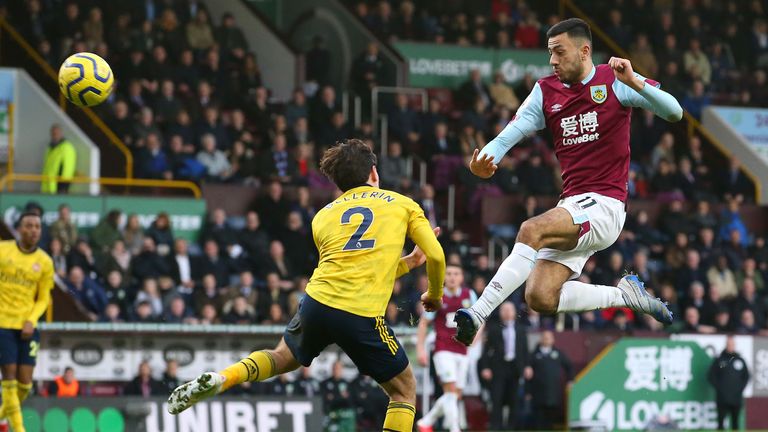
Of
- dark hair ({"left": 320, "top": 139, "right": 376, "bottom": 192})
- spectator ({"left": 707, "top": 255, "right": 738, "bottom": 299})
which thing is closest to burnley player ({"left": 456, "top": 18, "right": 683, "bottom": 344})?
dark hair ({"left": 320, "top": 139, "right": 376, "bottom": 192})

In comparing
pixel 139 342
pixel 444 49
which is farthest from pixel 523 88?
pixel 139 342

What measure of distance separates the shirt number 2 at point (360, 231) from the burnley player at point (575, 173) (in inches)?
37.4

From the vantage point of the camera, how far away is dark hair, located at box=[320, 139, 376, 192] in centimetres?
956

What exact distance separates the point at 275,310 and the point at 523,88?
973cm

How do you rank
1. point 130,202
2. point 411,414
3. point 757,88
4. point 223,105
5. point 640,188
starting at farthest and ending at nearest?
1. point 757,88
2. point 640,188
3. point 223,105
4. point 130,202
5. point 411,414

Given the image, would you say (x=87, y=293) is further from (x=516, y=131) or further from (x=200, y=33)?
(x=516, y=131)

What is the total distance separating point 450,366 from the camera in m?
16.7

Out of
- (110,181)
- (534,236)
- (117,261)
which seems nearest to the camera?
(534,236)

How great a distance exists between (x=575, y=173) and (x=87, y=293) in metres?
10.4

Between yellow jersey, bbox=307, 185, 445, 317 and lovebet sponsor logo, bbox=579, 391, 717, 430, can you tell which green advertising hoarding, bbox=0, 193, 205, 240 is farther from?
yellow jersey, bbox=307, 185, 445, 317

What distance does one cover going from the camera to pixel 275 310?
1941 cm

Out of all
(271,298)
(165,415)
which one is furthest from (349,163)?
(271,298)

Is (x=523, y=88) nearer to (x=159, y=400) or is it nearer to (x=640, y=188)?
(x=640, y=188)

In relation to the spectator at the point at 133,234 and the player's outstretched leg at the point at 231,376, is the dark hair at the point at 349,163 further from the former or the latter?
the spectator at the point at 133,234
